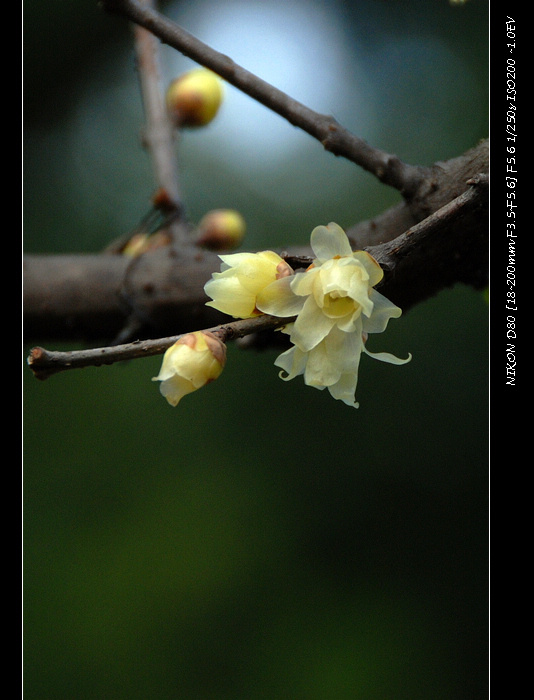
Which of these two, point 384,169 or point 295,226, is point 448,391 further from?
point 384,169

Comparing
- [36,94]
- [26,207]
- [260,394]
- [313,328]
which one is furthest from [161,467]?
[313,328]

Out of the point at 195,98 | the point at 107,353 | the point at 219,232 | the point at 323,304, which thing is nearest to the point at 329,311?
the point at 323,304

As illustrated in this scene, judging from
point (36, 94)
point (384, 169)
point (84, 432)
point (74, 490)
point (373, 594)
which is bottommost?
point (373, 594)

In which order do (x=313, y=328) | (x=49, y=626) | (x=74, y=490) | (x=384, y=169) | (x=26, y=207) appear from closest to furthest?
(x=313, y=328)
(x=384, y=169)
(x=49, y=626)
(x=74, y=490)
(x=26, y=207)

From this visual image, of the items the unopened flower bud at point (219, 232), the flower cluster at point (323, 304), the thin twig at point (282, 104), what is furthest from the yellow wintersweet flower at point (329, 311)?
the unopened flower bud at point (219, 232)

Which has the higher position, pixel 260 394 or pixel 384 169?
pixel 384 169

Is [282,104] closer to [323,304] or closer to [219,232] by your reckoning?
[323,304]

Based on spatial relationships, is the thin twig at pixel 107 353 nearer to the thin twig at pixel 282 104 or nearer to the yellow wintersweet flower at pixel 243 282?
the yellow wintersweet flower at pixel 243 282
